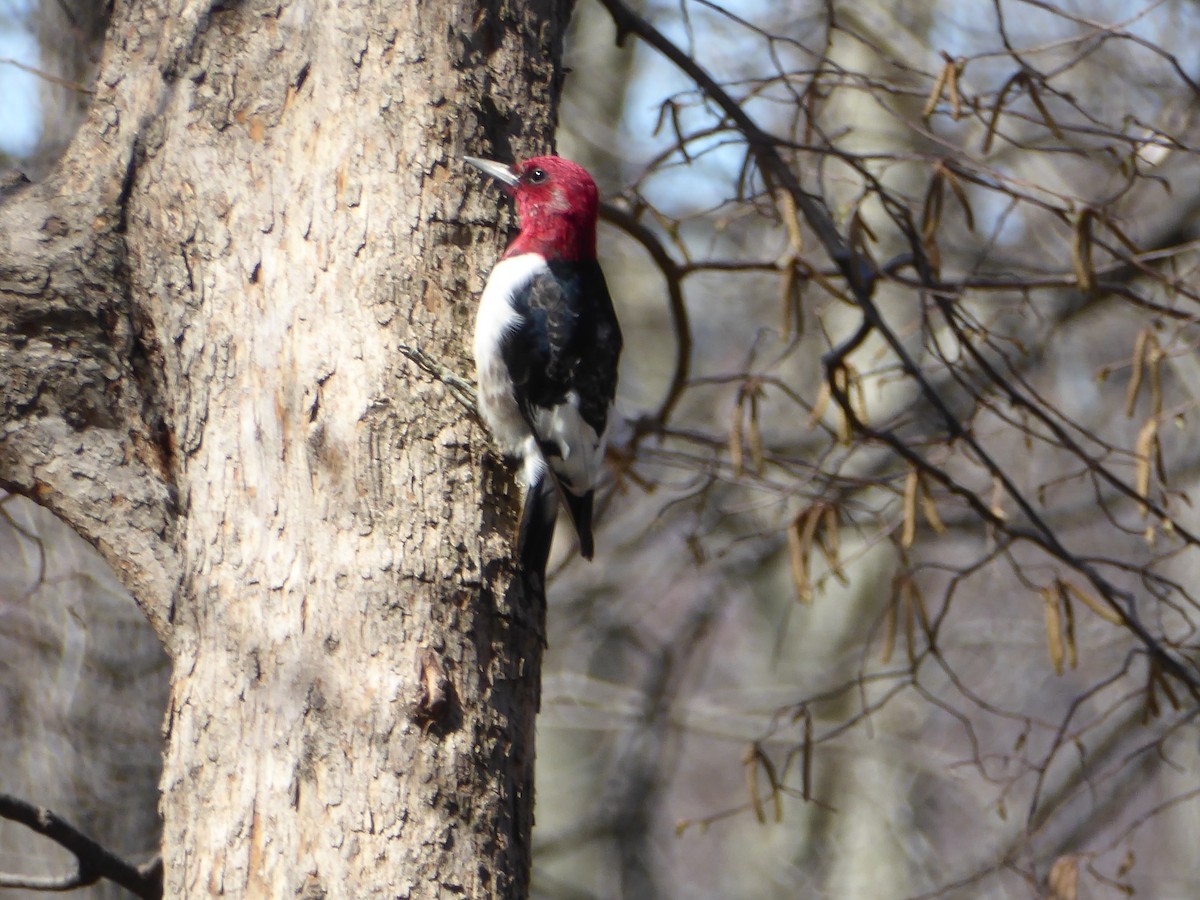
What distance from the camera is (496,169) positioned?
107 inches

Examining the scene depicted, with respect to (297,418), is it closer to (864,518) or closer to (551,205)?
(551,205)

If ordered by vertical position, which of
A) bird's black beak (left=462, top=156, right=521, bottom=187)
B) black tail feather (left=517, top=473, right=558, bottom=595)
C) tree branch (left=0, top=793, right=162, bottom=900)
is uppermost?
bird's black beak (left=462, top=156, right=521, bottom=187)

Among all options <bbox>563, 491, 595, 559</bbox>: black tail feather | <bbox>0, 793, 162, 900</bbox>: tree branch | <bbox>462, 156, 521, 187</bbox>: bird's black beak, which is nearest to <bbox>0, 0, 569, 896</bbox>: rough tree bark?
<bbox>462, 156, 521, 187</bbox>: bird's black beak

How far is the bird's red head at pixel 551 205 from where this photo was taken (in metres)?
2.85

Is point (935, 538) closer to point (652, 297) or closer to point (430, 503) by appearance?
point (652, 297)

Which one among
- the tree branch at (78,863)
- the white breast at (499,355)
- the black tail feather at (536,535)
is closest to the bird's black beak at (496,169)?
the white breast at (499,355)

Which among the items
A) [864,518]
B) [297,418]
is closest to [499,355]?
[297,418]

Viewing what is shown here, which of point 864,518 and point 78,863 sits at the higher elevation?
point 864,518

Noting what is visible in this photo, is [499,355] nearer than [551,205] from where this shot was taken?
Yes

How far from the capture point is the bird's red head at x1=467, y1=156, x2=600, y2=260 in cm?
285

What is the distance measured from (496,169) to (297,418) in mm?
738

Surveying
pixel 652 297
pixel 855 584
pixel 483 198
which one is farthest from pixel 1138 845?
pixel 483 198

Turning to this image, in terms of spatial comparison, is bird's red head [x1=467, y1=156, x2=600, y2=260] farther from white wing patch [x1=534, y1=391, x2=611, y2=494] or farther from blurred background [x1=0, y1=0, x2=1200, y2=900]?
blurred background [x1=0, y1=0, x2=1200, y2=900]

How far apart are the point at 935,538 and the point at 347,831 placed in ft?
20.0
